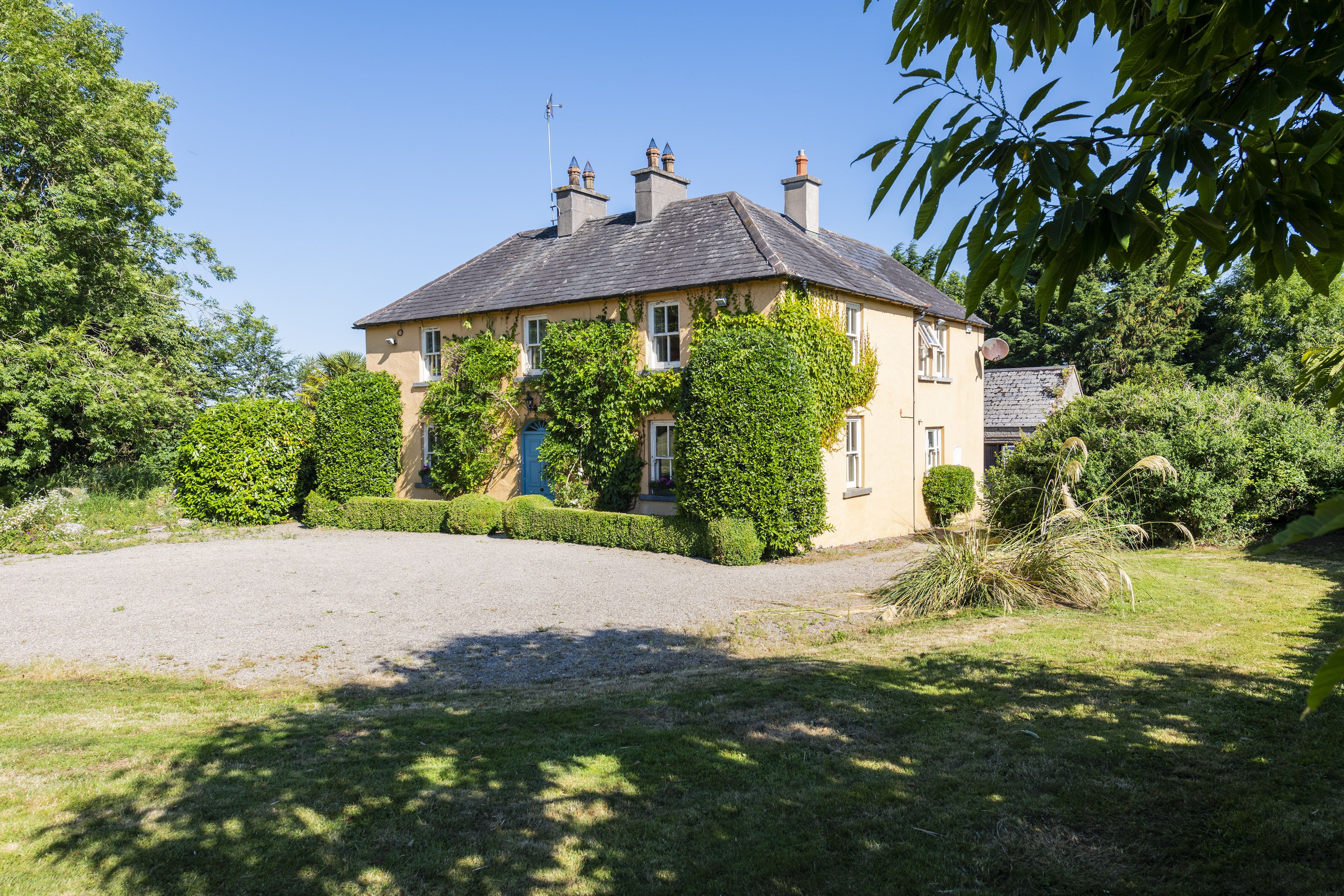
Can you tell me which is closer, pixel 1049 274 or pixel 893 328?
pixel 1049 274

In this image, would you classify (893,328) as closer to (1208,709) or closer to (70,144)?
(1208,709)

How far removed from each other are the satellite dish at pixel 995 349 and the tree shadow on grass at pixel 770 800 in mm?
20871

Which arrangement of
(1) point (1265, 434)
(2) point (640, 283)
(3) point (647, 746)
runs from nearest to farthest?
1. (3) point (647, 746)
2. (1) point (1265, 434)
3. (2) point (640, 283)

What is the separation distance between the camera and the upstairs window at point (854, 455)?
2034 centimetres

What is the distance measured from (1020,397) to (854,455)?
12.4 meters

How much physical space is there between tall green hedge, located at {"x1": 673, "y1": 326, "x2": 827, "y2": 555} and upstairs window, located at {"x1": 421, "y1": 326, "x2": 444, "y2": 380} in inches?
410

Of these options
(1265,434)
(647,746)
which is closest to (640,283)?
(1265,434)

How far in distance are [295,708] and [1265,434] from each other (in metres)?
16.9

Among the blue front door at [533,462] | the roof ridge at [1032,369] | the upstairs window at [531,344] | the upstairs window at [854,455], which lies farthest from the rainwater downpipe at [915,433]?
the upstairs window at [531,344]

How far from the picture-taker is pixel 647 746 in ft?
17.7

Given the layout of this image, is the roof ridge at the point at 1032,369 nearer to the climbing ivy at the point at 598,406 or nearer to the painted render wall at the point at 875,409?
the painted render wall at the point at 875,409

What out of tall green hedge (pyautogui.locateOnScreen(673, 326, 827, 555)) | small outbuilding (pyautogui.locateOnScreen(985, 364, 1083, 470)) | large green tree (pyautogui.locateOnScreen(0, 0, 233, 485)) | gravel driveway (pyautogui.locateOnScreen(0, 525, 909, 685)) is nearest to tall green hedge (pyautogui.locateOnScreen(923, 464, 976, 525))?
small outbuilding (pyautogui.locateOnScreen(985, 364, 1083, 470))

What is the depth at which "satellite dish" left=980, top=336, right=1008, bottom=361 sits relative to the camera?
26094 millimetres

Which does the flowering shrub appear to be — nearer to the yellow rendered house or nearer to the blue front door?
the yellow rendered house
